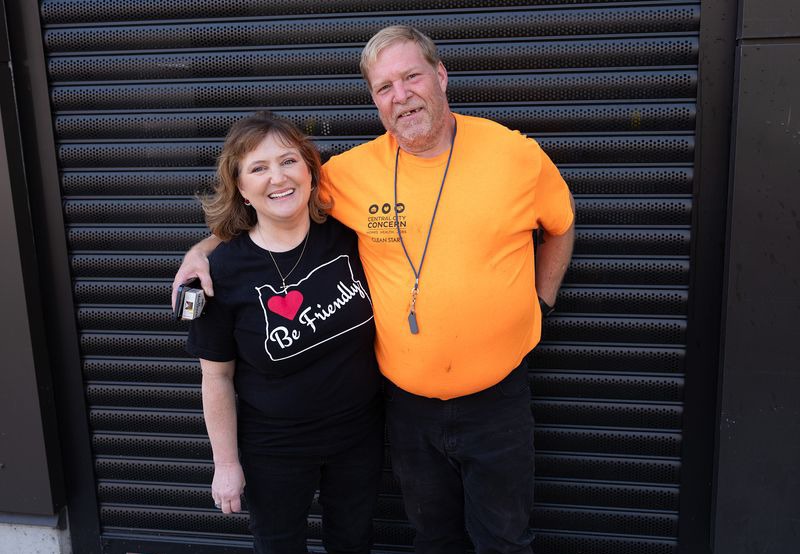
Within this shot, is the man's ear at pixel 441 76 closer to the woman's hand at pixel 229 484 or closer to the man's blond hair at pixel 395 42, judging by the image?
the man's blond hair at pixel 395 42

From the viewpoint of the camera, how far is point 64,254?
3.27m

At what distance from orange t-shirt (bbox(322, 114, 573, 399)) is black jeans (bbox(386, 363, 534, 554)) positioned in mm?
101

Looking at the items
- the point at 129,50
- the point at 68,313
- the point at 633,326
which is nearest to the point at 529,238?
the point at 633,326

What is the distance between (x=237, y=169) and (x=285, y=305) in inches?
18.4

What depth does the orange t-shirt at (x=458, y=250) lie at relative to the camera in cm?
218

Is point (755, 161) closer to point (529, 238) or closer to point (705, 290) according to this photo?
point (705, 290)

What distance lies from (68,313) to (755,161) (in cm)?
312

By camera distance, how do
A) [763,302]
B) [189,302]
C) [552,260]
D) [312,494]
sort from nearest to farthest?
1. [189,302]
2. [312,494]
3. [552,260]
4. [763,302]

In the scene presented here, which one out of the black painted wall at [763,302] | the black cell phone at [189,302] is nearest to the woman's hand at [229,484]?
the black cell phone at [189,302]

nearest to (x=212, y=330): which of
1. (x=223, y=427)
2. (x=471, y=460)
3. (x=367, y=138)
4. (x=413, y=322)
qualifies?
(x=223, y=427)

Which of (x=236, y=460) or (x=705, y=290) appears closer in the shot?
(x=236, y=460)

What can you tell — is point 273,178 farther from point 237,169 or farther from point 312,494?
point 312,494

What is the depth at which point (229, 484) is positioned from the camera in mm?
2316

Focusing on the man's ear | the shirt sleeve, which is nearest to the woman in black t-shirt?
the shirt sleeve
